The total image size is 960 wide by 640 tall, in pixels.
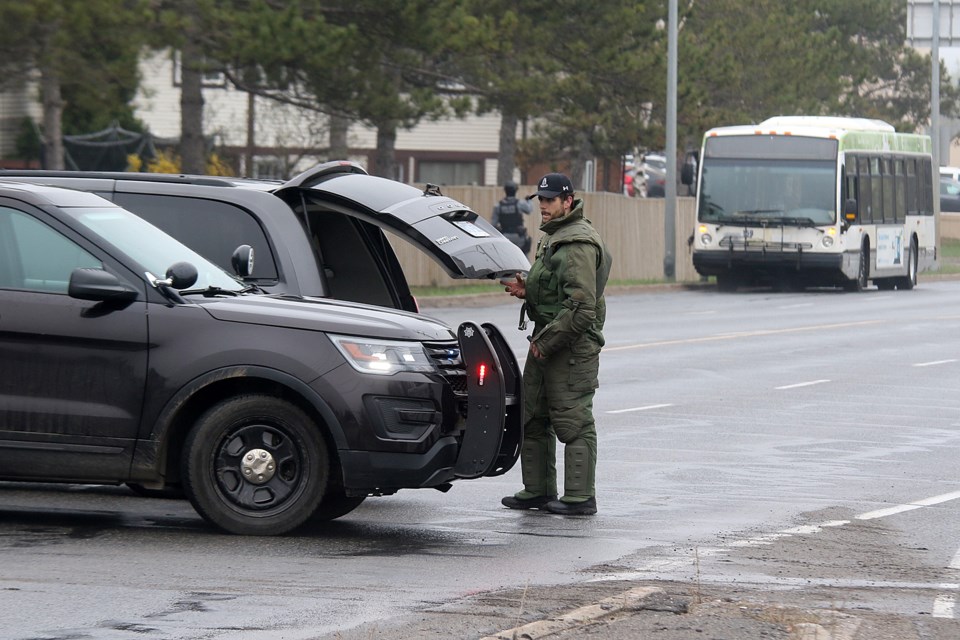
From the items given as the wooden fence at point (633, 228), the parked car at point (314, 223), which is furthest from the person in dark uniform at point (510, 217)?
the parked car at point (314, 223)

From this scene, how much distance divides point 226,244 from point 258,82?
1829cm

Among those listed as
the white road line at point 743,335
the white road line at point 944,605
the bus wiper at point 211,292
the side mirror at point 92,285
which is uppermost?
the side mirror at point 92,285

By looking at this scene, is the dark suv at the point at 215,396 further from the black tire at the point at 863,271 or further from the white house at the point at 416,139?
the white house at the point at 416,139

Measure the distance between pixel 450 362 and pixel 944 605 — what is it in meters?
2.62

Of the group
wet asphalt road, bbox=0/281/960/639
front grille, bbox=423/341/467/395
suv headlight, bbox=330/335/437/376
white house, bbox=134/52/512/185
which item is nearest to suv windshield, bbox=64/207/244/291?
suv headlight, bbox=330/335/437/376

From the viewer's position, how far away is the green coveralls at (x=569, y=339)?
9.08 m

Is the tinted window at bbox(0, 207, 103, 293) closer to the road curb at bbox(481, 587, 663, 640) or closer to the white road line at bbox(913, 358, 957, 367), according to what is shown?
the road curb at bbox(481, 587, 663, 640)

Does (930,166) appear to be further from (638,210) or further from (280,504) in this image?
(280,504)

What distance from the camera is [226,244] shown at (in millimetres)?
9836

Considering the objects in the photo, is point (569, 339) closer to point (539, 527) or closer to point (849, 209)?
point (539, 527)

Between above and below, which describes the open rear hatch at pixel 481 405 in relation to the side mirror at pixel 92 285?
below

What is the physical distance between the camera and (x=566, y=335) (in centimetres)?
907

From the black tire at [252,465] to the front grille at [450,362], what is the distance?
67cm

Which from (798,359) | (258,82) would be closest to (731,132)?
(258,82)
